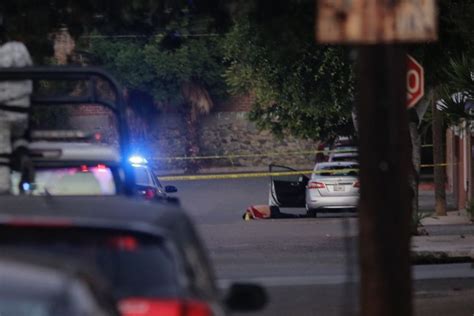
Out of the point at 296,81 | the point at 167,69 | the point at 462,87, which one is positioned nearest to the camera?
the point at 462,87

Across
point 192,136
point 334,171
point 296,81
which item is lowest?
point 334,171

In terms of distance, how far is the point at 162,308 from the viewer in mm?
5148

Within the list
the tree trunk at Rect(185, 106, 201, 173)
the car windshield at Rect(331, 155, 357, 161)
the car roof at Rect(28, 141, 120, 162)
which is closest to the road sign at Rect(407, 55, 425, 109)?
the car roof at Rect(28, 141, 120, 162)

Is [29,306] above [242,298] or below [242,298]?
above

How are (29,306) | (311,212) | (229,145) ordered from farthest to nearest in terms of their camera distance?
(229,145) → (311,212) → (29,306)

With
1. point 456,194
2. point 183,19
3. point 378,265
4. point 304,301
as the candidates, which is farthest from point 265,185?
point 378,265

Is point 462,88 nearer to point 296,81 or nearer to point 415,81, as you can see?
point 415,81

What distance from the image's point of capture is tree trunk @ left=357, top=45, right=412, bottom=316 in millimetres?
6695

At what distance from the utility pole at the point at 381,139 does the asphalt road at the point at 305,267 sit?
0.20 m

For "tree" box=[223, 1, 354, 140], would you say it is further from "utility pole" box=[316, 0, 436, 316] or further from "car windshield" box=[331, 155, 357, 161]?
"utility pole" box=[316, 0, 436, 316]

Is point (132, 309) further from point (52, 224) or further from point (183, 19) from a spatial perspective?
point (183, 19)

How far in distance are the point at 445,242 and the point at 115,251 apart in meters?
16.9

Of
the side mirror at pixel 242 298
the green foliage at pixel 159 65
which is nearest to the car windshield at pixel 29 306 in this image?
the side mirror at pixel 242 298

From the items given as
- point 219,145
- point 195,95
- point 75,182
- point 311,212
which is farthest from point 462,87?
point 219,145
